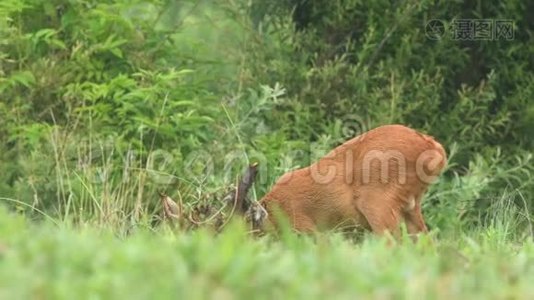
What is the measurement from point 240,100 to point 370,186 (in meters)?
3.47

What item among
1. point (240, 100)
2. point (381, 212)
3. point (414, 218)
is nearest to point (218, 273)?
point (381, 212)

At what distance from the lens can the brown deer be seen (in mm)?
7469

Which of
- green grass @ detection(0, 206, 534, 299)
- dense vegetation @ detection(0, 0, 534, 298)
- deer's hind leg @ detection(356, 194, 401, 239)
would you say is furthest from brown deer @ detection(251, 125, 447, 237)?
green grass @ detection(0, 206, 534, 299)

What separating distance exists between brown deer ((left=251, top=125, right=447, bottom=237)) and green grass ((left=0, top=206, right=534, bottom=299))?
2483mm

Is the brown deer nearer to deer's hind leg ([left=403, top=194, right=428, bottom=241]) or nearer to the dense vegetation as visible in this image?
deer's hind leg ([left=403, top=194, right=428, bottom=241])

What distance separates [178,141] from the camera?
991 cm

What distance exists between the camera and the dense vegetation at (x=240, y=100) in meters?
9.53

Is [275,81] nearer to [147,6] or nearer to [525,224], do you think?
[147,6]

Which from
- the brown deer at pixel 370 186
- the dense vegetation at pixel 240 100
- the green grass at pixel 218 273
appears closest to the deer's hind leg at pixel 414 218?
the brown deer at pixel 370 186

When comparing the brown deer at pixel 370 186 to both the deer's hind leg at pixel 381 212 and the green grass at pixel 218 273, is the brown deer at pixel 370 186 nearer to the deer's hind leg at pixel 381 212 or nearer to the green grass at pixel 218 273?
the deer's hind leg at pixel 381 212

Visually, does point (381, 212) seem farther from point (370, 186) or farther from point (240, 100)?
point (240, 100)

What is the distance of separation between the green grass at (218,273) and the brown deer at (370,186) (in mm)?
2483

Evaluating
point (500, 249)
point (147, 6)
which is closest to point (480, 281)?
point (500, 249)

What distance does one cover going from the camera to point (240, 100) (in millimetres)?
10820
